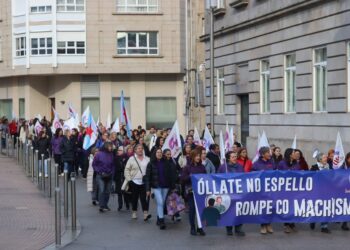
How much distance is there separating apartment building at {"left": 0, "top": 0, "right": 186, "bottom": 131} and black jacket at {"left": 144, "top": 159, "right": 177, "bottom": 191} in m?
36.8

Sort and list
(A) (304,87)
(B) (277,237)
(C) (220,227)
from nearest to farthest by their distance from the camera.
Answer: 1. (B) (277,237)
2. (C) (220,227)
3. (A) (304,87)

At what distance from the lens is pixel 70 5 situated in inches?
2066

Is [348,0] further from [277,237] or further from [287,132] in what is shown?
[277,237]

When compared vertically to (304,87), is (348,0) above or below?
above

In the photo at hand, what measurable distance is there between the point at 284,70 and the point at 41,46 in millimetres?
27473

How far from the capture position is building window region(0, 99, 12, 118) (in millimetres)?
57406

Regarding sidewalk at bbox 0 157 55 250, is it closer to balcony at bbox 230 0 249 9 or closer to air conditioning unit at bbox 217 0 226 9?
balcony at bbox 230 0 249 9

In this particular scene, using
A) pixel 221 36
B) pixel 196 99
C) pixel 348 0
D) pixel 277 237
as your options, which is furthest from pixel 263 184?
pixel 196 99

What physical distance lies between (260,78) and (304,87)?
14.7ft

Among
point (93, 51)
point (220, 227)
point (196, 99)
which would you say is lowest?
point (220, 227)

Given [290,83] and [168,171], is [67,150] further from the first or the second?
[168,171]

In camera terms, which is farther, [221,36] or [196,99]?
[196,99]

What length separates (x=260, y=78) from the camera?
30453 millimetres

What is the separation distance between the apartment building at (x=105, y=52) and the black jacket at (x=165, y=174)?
36.8 m
